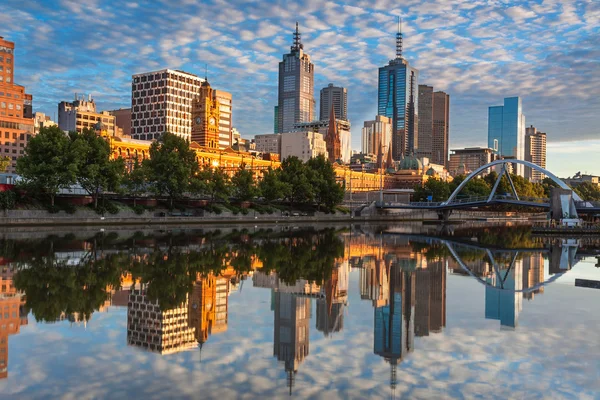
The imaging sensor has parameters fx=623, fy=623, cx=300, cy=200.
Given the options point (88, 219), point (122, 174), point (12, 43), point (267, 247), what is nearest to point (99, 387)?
point (267, 247)

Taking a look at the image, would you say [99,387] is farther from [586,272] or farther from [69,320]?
[586,272]

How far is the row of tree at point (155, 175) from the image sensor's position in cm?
7669

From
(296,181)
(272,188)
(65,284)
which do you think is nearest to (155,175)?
(272,188)

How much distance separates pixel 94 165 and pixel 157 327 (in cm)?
6506

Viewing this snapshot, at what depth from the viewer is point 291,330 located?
59.9ft

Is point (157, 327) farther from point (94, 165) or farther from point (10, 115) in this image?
point (10, 115)

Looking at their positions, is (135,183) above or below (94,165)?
below

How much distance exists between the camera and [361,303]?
2317 centimetres

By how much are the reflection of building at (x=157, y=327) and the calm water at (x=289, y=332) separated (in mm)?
59

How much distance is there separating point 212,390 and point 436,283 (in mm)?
18926

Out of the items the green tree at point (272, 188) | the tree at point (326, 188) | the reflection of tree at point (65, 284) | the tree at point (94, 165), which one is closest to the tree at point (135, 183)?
the tree at point (94, 165)

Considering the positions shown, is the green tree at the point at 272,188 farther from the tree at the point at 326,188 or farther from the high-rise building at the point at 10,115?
the high-rise building at the point at 10,115

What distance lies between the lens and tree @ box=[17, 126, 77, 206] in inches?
2953

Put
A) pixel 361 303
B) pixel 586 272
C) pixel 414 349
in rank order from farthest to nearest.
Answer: pixel 586 272, pixel 361 303, pixel 414 349
